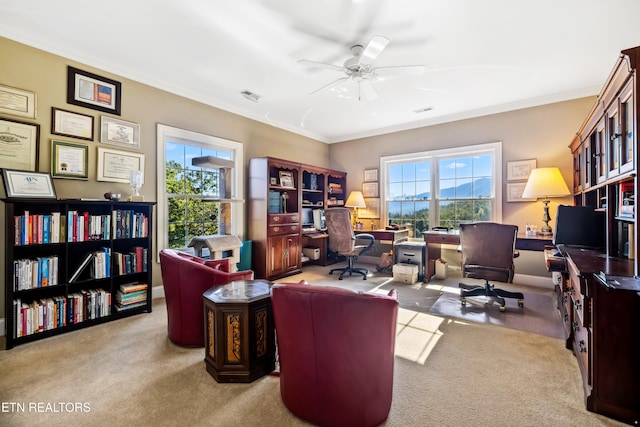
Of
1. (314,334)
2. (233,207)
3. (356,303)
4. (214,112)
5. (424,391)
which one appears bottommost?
(424,391)

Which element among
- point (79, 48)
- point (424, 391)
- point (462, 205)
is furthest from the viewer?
point (462, 205)

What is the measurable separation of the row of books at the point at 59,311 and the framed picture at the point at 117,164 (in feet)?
3.96

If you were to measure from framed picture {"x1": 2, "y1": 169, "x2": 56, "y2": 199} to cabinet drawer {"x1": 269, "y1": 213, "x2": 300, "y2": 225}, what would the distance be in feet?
8.17

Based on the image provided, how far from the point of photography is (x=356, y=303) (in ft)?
4.09

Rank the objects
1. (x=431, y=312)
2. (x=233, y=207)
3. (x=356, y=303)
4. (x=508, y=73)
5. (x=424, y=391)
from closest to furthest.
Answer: (x=356, y=303) < (x=424, y=391) < (x=431, y=312) < (x=508, y=73) < (x=233, y=207)

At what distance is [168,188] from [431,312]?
138 inches

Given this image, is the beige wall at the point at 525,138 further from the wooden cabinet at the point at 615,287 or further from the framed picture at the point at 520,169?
the wooden cabinet at the point at 615,287

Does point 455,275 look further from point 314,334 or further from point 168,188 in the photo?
point 168,188

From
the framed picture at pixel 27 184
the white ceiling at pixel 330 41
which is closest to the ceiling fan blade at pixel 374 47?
the white ceiling at pixel 330 41

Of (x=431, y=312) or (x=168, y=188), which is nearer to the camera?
(x=431, y=312)

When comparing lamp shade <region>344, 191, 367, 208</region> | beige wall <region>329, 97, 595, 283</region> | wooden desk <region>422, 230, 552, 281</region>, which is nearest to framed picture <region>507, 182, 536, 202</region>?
beige wall <region>329, 97, 595, 283</region>

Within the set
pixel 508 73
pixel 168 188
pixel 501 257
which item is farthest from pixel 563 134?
pixel 168 188

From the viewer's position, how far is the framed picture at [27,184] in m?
2.28

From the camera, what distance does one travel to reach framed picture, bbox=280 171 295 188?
188 inches
